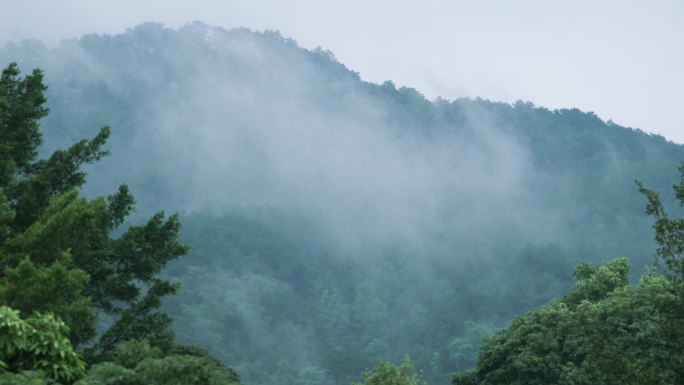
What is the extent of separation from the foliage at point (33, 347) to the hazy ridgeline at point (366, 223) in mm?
83149

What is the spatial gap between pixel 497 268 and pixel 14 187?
119105mm

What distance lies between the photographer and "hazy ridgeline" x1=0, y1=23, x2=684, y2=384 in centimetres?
10900

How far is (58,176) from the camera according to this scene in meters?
21.8

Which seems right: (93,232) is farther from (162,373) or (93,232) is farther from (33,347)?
(162,373)

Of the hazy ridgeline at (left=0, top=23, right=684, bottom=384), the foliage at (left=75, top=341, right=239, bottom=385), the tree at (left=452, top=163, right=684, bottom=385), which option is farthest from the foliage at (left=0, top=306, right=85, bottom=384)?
the hazy ridgeline at (left=0, top=23, right=684, bottom=384)

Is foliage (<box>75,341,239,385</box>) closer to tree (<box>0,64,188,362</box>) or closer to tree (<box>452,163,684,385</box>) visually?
tree (<box>0,64,188,362</box>)

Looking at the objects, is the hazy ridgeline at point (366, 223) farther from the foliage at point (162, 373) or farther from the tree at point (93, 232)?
the foliage at point (162, 373)

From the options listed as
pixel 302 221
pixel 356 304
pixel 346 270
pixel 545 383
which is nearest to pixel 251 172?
pixel 302 221

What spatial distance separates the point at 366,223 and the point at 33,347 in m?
155

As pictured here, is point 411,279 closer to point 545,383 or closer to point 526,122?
point 526,122

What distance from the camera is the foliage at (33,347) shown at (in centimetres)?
880

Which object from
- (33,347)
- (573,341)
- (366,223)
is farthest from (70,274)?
(366,223)

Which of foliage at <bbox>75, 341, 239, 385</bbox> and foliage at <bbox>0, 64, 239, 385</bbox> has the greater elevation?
foliage at <bbox>0, 64, 239, 385</bbox>

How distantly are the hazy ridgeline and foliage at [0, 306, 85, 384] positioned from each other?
273 ft
